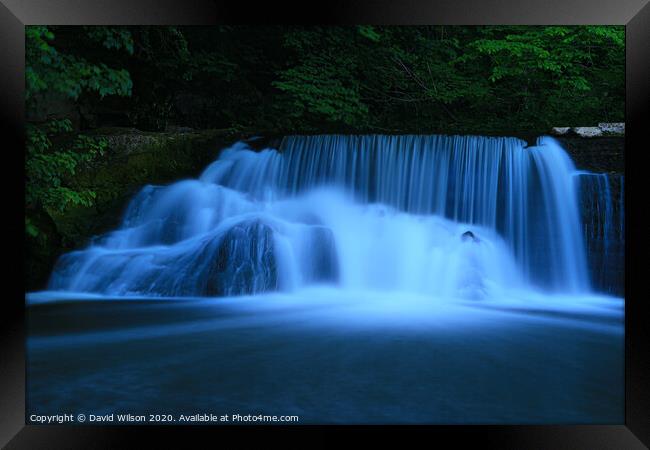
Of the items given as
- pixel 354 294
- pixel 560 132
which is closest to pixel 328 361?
pixel 354 294

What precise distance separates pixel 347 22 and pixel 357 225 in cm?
472

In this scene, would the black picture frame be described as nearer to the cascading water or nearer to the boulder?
the cascading water

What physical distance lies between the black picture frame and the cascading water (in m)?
2.97

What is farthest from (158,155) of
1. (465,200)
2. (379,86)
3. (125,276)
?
(379,86)

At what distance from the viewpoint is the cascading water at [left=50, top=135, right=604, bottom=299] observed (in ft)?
17.0

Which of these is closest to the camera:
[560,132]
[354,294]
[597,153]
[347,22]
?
[347,22]

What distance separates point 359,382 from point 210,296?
242 centimetres

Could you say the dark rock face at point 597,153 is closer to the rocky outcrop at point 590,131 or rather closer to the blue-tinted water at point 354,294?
the rocky outcrop at point 590,131

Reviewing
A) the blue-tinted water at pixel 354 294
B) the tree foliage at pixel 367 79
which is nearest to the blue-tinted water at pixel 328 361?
the blue-tinted water at pixel 354 294

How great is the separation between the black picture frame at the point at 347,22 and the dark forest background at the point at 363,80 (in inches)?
230

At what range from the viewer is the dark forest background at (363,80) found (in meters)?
8.52

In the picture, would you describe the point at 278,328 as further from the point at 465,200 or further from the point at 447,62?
the point at 447,62

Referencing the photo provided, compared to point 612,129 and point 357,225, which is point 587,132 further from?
point 357,225

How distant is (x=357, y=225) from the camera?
654 cm
